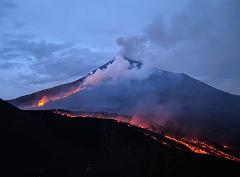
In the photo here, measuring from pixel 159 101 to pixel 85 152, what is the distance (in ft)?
179

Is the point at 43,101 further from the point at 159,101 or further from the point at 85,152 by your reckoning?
the point at 85,152

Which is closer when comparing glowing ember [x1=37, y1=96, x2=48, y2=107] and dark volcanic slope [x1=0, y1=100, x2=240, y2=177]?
dark volcanic slope [x1=0, y1=100, x2=240, y2=177]

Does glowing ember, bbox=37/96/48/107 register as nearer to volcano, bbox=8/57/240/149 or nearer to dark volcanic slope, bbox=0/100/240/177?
volcano, bbox=8/57/240/149

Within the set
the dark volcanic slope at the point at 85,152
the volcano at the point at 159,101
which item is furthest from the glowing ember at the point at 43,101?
the dark volcanic slope at the point at 85,152

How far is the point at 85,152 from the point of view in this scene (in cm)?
3828

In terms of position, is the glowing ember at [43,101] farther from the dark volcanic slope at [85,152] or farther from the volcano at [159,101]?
the dark volcanic slope at [85,152]

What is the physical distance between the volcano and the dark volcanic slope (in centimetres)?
2084

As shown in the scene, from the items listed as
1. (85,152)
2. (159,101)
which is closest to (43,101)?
(159,101)

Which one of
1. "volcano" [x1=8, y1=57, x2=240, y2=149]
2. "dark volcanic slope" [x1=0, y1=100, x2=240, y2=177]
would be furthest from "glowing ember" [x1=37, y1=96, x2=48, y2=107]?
"dark volcanic slope" [x1=0, y1=100, x2=240, y2=177]

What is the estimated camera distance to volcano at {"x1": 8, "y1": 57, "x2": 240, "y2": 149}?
71.1 metres

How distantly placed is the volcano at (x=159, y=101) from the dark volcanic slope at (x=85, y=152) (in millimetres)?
20838

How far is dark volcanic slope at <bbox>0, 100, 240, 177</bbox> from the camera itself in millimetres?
32531

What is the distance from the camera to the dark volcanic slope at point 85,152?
32531mm

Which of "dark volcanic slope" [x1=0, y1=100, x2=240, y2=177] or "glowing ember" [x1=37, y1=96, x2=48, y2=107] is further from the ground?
"glowing ember" [x1=37, y1=96, x2=48, y2=107]
